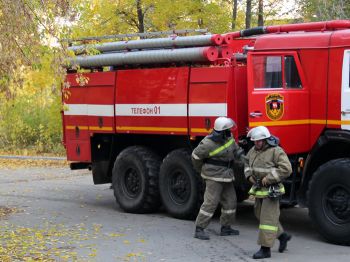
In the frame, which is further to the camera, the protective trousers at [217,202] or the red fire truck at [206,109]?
the protective trousers at [217,202]

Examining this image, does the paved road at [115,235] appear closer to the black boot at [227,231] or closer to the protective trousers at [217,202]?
the black boot at [227,231]

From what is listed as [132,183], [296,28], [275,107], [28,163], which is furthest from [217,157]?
[28,163]

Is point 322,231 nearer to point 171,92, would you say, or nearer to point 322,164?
point 322,164

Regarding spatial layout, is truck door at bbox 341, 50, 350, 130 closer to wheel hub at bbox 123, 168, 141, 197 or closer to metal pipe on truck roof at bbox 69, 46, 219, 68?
metal pipe on truck roof at bbox 69, 46, 219, 68

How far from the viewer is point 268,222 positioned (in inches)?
313

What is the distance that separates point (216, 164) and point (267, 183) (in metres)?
1.34

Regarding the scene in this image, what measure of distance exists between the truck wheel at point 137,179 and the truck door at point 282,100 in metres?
2.76

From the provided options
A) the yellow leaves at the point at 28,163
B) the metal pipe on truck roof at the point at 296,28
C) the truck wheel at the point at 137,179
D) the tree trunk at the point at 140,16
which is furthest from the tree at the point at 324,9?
the yellow leaves at the point at 28,163

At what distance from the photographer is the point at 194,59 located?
1028cm

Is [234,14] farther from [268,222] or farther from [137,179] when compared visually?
[268,222]

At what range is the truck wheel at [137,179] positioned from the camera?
448 inches

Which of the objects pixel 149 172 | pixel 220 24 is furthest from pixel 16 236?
pixel 220 24

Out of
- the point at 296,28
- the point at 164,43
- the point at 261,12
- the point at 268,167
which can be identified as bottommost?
the point at 268,167

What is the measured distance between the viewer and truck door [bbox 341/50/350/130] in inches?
345
